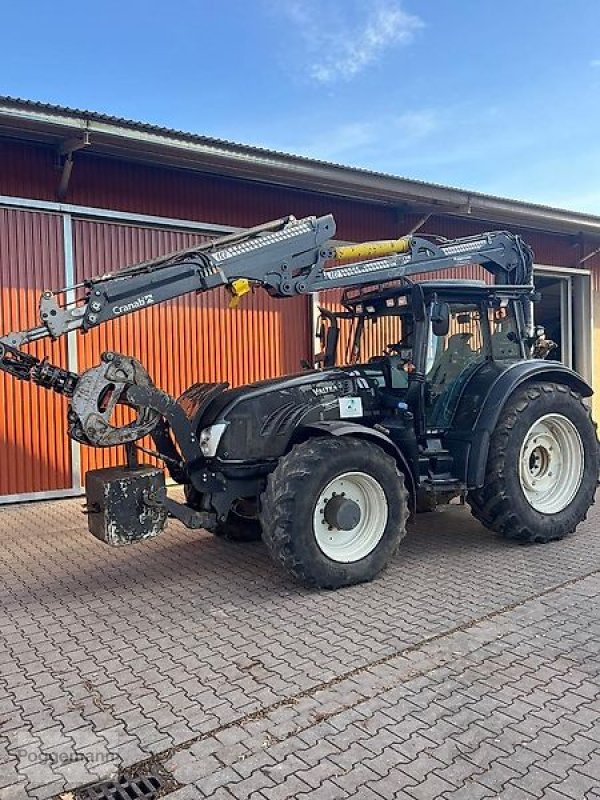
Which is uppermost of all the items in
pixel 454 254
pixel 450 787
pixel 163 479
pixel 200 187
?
pixel 200 187

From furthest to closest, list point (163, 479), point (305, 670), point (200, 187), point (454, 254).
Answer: point (200, 187)
point (454, 254)
point (163, 479)
point (305, 670)

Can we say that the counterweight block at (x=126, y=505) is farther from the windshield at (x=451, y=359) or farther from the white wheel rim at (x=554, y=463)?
the white wheel rim at (x=554, y=463)

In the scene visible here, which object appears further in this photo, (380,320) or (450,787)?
(380,320)

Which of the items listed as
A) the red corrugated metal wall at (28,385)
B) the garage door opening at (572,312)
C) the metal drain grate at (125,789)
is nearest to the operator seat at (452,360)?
the metal drain grate at (125,789)

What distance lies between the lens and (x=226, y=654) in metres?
4.05

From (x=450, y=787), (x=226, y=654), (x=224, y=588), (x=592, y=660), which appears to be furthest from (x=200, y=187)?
(x=450, y=787)

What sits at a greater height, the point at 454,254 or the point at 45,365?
the point at 454,254

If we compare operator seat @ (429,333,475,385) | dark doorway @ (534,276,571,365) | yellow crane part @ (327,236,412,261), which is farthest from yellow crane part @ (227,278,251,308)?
dark doorway @ (534,276,571,365)

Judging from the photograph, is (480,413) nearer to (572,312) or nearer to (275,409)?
(275,409)

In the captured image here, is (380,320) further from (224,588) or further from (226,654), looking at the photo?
(226,654)

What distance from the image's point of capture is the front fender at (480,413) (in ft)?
19.0

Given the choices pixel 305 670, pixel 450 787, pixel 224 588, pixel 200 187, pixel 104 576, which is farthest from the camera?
pixel 200 187

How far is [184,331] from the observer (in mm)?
9539

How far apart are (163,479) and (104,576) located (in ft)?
4.37
